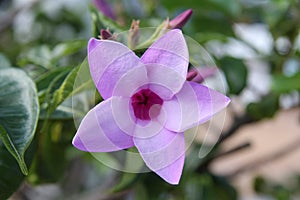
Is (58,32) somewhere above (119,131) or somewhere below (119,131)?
below

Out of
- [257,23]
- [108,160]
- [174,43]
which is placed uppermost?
[174,43]

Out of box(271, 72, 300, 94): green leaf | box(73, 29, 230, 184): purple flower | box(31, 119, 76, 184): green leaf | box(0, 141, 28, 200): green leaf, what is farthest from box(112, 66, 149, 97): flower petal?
box(271, 72, 300, 94): green leaf

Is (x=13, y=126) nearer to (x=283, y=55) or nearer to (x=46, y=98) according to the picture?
(x=46, y=98)

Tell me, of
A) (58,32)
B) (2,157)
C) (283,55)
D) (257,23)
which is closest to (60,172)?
A: (2,157)

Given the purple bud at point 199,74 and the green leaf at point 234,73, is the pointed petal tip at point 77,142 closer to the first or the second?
the purple bud at point 199,74

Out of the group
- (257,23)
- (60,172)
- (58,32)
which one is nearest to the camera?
(60,172)

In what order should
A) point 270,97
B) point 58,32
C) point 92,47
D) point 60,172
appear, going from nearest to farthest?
point 92,47
point 60,172
point 270,97
point 58,32
